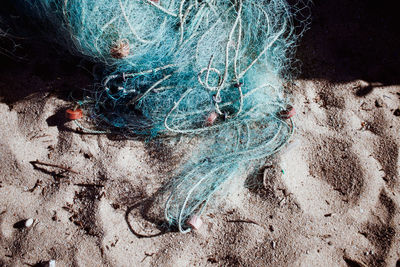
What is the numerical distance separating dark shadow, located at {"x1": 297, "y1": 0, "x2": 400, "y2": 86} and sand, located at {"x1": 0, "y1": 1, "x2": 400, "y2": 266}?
0.09 ft

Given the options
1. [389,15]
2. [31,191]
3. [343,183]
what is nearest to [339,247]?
[343,183]

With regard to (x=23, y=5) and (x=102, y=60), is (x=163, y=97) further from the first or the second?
(x=23, y=5)

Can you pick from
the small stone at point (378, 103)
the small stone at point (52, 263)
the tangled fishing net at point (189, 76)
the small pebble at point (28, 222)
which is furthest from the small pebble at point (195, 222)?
the small stone at point (378, 103)

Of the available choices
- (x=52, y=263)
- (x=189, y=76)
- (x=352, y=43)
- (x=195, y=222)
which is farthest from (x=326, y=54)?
(x=52, y=263)

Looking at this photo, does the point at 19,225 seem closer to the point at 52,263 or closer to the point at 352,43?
the point at 52,263

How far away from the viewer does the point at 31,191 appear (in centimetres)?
224

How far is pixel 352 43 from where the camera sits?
96.9 inches

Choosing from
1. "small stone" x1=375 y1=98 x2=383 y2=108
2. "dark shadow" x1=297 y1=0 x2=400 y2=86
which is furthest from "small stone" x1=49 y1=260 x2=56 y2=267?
"small stone" x1=375 y1=98 x2=383 y2=108

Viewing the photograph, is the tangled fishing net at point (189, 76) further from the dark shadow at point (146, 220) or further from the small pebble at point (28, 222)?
the small pebble at point (28, 222)

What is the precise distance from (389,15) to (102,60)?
7.77 feet

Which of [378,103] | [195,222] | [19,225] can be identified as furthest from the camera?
[378,103]

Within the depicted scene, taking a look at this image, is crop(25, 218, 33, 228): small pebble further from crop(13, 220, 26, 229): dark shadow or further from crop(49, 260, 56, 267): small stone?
crop(49, 260, 56, 267): small stone

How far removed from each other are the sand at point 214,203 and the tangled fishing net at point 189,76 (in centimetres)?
15

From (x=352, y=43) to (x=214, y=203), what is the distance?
174 centimetres
